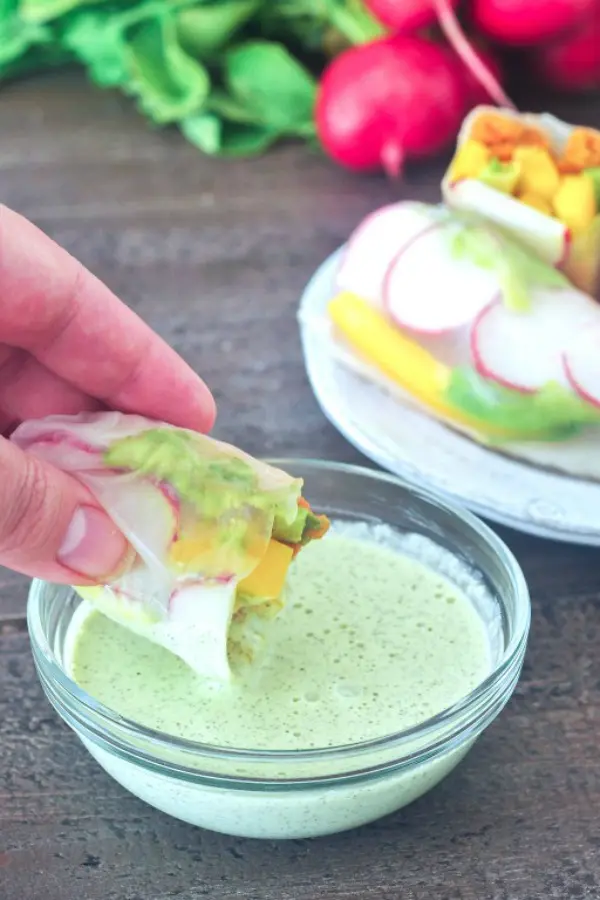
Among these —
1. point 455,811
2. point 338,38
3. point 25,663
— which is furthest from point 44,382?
point 338,38

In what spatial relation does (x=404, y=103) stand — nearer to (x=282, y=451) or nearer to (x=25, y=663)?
(x=282, y=451)

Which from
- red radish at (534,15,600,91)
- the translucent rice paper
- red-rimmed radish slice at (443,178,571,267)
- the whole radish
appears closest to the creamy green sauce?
the translucent rice paper

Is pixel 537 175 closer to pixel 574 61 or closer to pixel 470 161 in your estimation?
pixel 470 161

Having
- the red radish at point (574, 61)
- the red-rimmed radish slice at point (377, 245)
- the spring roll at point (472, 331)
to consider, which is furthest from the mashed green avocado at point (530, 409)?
the red radish at point (574, 61)

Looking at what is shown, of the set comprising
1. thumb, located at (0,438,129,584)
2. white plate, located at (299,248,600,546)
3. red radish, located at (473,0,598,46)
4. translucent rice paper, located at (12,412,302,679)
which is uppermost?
thumb, located at (0,438,129,584)

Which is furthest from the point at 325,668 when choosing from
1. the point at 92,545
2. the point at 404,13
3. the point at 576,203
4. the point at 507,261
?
the point at 404,13

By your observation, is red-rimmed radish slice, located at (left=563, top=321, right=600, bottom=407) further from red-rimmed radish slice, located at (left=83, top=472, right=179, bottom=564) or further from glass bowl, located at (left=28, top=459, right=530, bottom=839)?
red-rimmed radish slice, located at (left=83, top=472, right=179, bottom=564)

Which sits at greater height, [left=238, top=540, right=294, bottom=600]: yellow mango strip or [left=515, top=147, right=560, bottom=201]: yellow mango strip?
[left=238, top=540, right=294, bottom=600]: yellow mango strip
